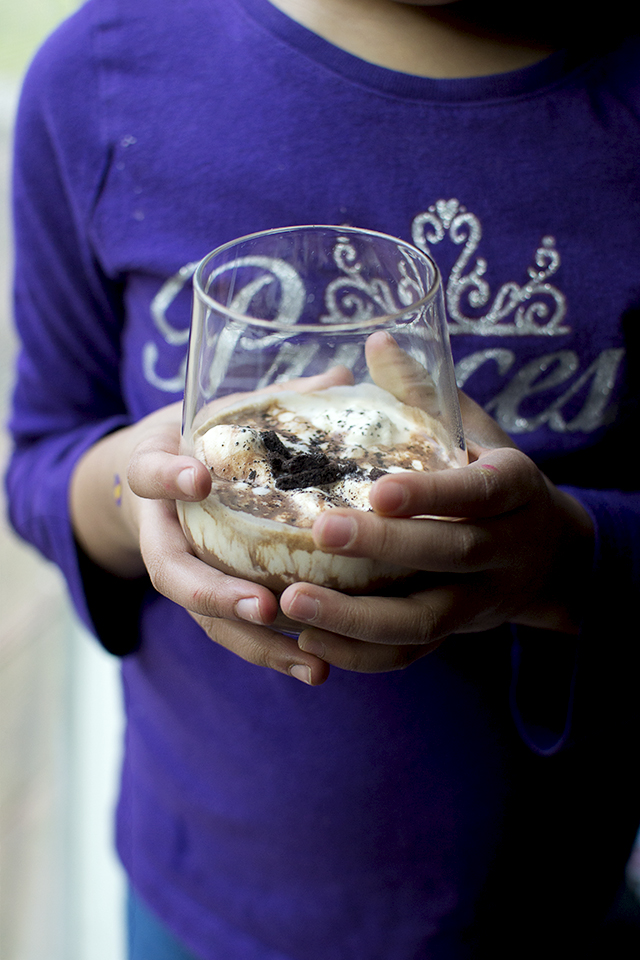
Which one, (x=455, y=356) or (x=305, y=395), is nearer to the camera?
(x=305, y=395)

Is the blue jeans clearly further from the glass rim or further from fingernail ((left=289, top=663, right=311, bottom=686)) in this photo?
the glass rim

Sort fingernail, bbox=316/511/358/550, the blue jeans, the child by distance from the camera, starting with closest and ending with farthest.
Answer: fingernail, bbox=316/511/358/550 → the child → the blue jeans

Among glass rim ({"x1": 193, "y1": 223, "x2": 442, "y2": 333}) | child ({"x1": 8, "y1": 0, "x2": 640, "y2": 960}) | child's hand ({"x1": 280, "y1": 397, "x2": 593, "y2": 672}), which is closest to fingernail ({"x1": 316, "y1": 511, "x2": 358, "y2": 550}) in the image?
child's hand ({"x1": 280, "y1": 397, "x2": 593, "y2": 672})

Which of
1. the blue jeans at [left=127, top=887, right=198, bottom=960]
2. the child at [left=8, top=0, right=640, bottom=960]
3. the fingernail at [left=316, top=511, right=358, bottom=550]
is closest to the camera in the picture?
the fingernail at [left=316, top=511, right=358, bottom=550]

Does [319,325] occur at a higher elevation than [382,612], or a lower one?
higher

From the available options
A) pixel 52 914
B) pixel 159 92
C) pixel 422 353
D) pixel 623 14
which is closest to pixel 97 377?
pixel 159 92

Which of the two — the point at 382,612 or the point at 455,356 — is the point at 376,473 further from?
the point at 455,356

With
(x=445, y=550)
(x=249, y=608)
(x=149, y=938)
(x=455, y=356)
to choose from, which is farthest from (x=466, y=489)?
(x=149, y=938)
